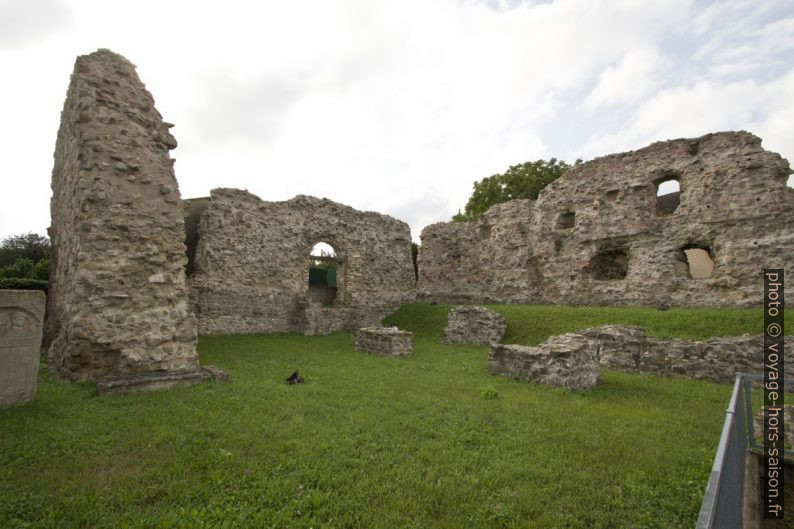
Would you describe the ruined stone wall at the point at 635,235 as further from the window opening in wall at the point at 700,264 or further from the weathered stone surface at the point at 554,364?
the weathered stone surface at the point at 554,364

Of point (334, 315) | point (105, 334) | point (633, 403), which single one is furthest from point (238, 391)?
point (334, 315)

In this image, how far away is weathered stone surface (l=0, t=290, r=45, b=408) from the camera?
17.5 feet

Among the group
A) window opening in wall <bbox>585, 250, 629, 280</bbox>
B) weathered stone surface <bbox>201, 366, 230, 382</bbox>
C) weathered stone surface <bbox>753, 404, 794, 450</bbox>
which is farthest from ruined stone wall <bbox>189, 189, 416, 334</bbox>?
weathered stone surface <bbox>753, 404, 794, 450</bbox>

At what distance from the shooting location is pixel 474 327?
47.4 ft

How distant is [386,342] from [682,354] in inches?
298

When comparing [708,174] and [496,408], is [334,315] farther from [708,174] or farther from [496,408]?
[708,174]

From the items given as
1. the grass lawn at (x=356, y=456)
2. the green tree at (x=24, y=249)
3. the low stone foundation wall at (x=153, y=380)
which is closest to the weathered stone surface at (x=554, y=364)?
the grass lawn at (x=356, y=456)

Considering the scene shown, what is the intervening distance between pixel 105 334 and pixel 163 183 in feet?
10.6

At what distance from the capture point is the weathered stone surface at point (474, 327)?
46.1ft

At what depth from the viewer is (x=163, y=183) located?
27.1 ft

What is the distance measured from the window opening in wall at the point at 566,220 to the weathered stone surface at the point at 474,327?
7.36 m

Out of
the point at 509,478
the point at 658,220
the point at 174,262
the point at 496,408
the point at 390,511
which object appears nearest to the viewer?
the point at 390,511

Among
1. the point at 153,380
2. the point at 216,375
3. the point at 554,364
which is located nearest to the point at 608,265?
the point at 554,364

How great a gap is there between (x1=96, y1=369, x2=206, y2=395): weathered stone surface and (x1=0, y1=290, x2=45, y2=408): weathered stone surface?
901mm
